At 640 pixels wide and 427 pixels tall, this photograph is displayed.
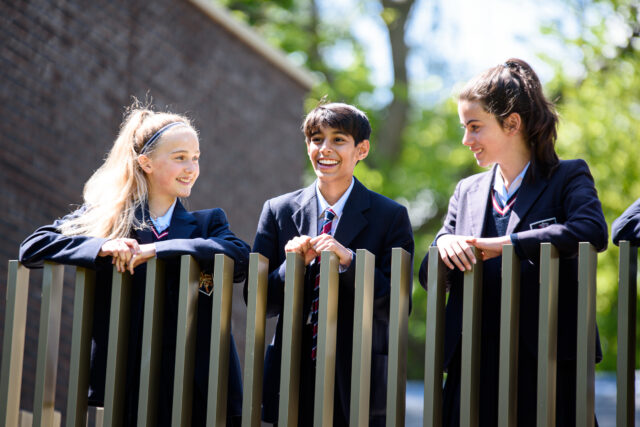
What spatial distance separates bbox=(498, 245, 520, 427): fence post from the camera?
312 cm

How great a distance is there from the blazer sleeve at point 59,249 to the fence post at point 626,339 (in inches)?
77.9

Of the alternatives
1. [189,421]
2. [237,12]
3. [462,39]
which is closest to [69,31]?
[189,421]

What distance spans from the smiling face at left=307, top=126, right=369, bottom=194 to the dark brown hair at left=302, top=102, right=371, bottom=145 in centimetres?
2

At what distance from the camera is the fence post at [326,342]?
324 cm

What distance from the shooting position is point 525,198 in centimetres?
353

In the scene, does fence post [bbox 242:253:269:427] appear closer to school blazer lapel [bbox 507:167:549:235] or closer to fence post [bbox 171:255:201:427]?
fence post [bbox 171:255:201:427]

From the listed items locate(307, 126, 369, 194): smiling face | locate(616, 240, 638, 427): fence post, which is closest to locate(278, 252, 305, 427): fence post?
locate(307, 126, 369, 194): smiling face

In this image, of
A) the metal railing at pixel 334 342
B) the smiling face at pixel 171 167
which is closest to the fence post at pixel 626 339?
the metal railing at pixel 334 342

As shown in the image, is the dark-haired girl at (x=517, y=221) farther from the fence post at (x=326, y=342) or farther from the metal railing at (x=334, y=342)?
the fence post at (x=326, y=342)

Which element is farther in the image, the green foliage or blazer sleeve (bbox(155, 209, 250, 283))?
the green foliage

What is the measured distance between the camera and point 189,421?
3.46 metres

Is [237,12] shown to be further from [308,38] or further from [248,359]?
[248,359]

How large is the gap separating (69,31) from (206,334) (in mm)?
5141

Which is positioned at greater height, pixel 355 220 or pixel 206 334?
pixel 355 220
